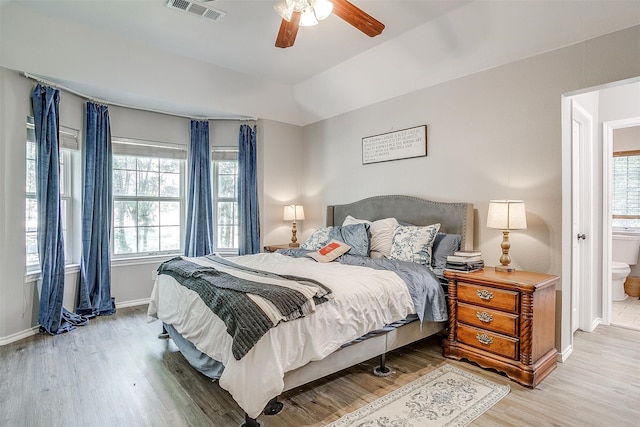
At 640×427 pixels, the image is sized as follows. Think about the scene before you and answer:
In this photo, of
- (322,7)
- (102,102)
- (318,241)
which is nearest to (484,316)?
(318,241)

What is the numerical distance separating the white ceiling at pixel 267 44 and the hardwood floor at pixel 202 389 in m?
2.54

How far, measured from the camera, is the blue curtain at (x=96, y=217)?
13.0 feet

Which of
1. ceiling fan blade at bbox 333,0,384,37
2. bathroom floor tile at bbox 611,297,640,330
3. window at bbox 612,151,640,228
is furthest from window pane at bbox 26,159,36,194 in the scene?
window at bbox 612,151,640,228

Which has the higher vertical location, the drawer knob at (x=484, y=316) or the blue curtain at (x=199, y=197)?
the blue curtain at (x=199, y=197)

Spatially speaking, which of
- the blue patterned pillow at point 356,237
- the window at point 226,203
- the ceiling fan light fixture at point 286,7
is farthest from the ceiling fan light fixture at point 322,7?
the window at point 226,203

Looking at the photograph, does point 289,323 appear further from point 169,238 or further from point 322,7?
point 169,238

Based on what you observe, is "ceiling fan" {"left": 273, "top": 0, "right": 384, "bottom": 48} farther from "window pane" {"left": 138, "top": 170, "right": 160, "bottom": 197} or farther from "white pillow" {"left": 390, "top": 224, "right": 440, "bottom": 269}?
"window pane" {"left": 138, "top": 170, "right": 160, "bottom": 197}

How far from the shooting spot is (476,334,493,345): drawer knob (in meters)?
2.61

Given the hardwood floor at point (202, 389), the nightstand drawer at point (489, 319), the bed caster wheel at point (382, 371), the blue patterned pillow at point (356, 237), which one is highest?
the blue patterned pillow at point (356, 237)

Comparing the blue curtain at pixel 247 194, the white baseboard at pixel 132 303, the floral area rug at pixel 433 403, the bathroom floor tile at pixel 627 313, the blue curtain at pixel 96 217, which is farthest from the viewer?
the blue curtain at pixel 247 194

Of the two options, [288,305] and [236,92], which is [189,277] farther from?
[236,92]

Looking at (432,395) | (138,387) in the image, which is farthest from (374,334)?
(138,387)

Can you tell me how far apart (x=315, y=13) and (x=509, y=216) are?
206cm

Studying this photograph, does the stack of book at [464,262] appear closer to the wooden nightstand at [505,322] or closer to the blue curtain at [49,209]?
the wooden nightstand at [505,322]
